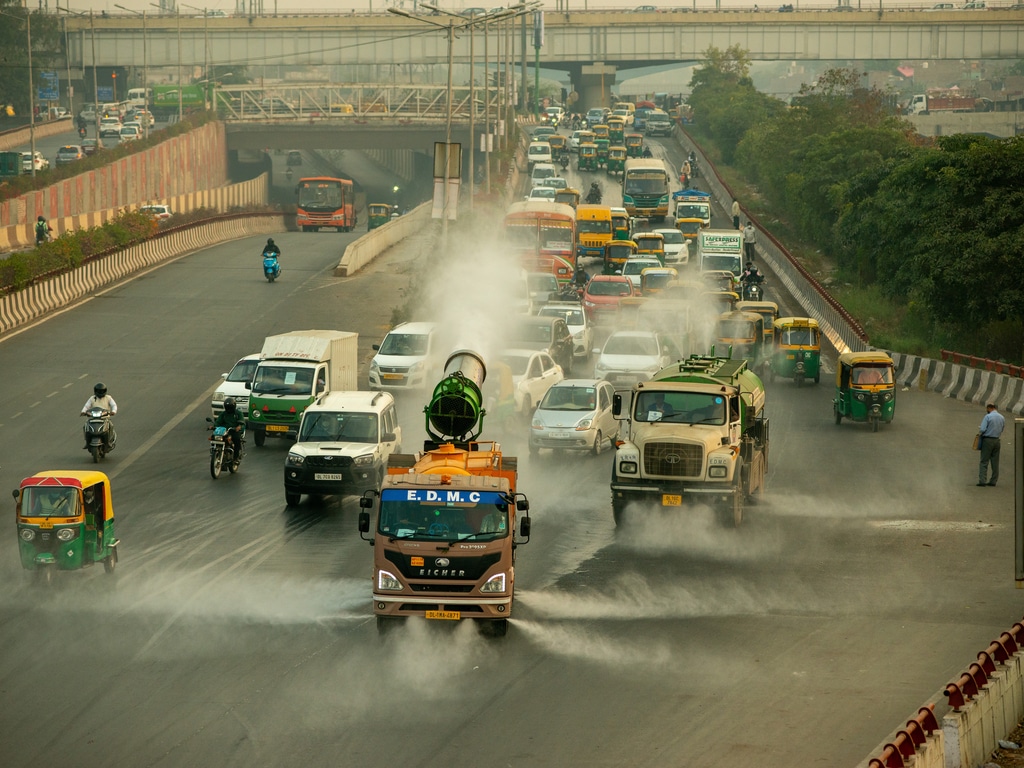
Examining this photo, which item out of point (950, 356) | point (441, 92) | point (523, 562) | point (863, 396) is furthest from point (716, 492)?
point (441, 92)

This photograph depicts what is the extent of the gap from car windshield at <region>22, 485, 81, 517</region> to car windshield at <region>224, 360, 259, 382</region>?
49.3ft

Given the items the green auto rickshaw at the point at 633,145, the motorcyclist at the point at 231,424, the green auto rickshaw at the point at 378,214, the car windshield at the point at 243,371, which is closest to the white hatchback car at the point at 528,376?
the car windshield at the point at 243,371

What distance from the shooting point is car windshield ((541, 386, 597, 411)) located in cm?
3148

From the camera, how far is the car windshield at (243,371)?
115 ft

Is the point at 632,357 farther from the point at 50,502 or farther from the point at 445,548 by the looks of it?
the point at 445,548

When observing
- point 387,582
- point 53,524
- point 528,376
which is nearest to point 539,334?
point 528,376

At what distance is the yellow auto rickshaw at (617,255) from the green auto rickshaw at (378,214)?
102 feet

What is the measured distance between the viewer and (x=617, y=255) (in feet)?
205

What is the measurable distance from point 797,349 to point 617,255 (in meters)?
21.7

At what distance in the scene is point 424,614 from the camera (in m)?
17.2

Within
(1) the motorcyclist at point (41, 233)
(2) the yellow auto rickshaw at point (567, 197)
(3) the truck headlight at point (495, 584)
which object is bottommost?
(3) the truck headlight at point (495, 584)

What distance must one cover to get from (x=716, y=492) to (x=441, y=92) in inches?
4052

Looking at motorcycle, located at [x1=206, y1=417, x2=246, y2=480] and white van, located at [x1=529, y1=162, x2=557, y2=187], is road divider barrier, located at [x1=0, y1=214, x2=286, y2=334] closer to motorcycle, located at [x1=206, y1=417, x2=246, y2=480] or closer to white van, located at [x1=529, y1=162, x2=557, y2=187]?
motorcycle, located at [x1=206, y1=417, x2=246, y2=480]

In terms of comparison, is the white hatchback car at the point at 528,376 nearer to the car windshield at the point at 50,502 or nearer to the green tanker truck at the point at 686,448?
the green tanker truck at the point at 686,448
